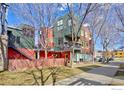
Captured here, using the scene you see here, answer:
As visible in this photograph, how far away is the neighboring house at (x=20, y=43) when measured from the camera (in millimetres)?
4855

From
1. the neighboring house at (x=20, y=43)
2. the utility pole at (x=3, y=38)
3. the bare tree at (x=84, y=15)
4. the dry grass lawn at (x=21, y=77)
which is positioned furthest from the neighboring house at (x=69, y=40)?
the utility pole at (x=3, y=38)

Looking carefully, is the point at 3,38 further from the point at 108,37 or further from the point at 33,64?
the point at 108,37

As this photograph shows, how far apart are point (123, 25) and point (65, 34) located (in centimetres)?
131

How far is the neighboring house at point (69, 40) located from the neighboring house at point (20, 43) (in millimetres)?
537

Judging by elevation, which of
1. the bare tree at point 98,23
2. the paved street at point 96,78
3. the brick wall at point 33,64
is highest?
the bare tree at point 98,23

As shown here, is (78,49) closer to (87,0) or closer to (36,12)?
(36,12)

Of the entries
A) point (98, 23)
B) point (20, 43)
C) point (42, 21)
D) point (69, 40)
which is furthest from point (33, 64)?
point (98, 23)

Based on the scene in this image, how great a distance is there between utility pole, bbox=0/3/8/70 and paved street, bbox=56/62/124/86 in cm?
143

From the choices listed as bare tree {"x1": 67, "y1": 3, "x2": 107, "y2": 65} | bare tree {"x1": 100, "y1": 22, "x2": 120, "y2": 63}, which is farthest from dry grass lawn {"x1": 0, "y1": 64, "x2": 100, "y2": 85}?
bare tree {"x1": 67, "y1": 3, "x2": 107, "y2": 65}

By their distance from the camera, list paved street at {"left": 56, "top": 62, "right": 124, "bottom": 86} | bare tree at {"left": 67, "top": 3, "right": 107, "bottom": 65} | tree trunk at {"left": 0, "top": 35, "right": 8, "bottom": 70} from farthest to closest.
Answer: tree trunk at {"left": 0, "top": 35, "right": 8, "bottom": 70} < bare tree at {"left": 67, "top": 3, "right": 107, "bottom": 65} < paved street at {"left": 56, "top": 62, "right": 124, "bottom": 86}

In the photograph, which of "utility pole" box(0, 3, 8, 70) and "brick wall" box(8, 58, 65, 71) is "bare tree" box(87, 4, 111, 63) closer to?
"brick wall" box(8, 58, 65, 71)

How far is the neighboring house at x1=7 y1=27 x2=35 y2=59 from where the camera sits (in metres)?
4.86

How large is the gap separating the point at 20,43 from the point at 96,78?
5.99 feet

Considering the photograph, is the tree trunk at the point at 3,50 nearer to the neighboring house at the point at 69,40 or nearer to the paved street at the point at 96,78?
the neighboring house at the point at 69,40
